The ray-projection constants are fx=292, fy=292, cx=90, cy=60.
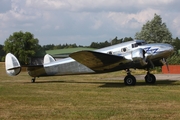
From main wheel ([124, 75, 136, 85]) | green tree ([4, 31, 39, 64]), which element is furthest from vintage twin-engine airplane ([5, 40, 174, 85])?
green tree ([4, 31, 39, 64])


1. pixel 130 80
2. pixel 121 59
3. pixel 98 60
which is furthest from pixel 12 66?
pixel 130 80

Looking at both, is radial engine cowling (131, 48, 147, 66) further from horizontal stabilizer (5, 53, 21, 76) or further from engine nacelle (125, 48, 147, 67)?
horizontal stabilizer (5, 53, 21, 76)

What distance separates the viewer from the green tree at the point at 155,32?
6400 cm

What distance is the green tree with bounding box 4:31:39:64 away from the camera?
3516 inches

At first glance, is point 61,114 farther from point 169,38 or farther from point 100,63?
point 169,38

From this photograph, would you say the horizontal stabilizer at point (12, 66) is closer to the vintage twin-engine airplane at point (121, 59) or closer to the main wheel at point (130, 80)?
the vintage twin-engine airplane at point (121, 59)

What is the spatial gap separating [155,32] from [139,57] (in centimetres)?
5088

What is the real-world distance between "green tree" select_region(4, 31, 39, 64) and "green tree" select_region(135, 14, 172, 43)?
38269 millimetres

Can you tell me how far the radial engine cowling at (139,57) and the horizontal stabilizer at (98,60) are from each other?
0.61 meters

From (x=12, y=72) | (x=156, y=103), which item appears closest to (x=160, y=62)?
(x=156, y=103)

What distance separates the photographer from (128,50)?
16234mm

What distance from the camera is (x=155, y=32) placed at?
6438 cm

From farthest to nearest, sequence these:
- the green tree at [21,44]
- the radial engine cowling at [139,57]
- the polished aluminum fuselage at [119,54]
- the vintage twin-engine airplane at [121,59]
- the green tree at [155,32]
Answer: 1. the green tree at [21,44]
2. the green tree at [155,32]
3. the polished aluminum fuselage at [119,54]
4. the vintage twin-engine airplane at [121,59]
5. the radial engine cowling at [139,57]

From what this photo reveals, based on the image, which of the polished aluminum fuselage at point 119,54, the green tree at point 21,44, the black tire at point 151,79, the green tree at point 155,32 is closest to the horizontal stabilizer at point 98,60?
the polished aluminum fuselage at point 119,54
